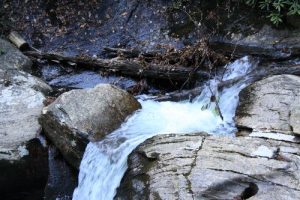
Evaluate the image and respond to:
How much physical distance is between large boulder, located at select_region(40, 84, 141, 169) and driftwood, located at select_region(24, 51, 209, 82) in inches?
47.6

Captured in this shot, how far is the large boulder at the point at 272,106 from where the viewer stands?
6477mm

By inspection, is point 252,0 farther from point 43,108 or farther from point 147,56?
point 43,108

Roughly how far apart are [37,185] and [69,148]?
1.04 metres

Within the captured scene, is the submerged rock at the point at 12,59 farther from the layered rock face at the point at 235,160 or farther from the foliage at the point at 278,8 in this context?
the foliage at the point at 278,8

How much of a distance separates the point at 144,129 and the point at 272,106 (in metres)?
2.03

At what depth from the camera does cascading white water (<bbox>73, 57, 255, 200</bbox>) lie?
678 centimetres

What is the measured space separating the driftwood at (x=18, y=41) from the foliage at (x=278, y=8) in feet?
17.2

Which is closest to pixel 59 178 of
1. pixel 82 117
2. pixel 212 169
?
pixel 82 117

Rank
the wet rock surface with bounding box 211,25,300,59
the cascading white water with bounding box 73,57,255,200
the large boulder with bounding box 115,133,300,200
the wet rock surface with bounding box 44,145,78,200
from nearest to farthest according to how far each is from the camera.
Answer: the large boulder with bounding box 115,133,300,200, the cascading white water with bounding box 73,57,255,200, the wet rock surface with bounding box 44,145,78,200, the wet rock surface with bounding box 211,25,300,59

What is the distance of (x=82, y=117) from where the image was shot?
7488 mm

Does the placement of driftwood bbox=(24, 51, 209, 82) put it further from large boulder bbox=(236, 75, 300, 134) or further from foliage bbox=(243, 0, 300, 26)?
foliage bbox=(243, 0, 300, 26)

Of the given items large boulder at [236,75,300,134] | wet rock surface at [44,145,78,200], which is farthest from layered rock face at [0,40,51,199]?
large boulder at [236,75,300,134]

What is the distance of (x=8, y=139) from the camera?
7.90m

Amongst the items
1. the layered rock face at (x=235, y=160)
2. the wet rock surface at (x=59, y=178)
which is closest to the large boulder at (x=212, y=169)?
the layered rock face at (x=235, y=160)
